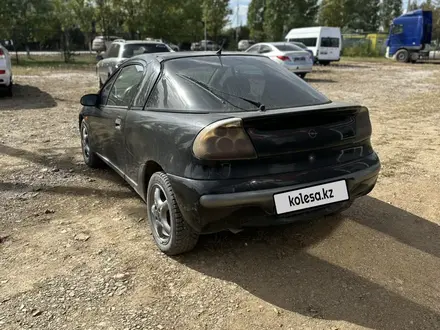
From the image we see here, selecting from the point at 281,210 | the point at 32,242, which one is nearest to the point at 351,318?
the point at 281,210

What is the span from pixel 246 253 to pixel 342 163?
966mm

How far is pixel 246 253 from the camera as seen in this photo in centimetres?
308

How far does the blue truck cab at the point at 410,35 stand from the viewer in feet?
89.0

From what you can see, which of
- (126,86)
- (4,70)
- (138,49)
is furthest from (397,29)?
(126,86)

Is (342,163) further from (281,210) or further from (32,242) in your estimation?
(32,242)

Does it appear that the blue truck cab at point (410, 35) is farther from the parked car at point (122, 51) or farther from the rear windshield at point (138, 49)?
the rear windshield at point (138, 49)

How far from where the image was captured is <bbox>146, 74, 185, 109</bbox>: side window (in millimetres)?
3035

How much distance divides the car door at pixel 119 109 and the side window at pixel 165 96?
344mm

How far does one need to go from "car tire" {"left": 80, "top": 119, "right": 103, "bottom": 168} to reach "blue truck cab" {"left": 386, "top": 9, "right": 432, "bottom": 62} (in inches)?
1096

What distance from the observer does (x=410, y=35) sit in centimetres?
2788

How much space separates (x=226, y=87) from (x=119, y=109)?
1126 mm

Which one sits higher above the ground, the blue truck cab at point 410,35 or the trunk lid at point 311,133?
the blue truck cab at point 410,35
